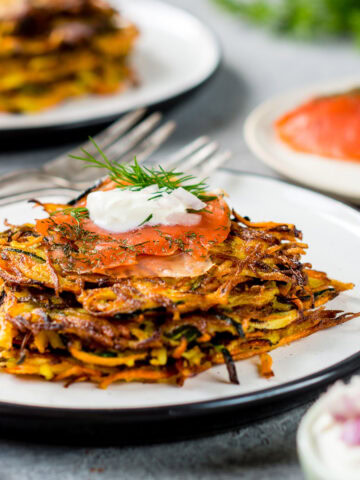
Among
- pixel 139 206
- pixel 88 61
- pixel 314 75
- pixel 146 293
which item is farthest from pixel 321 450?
pixel 314 75

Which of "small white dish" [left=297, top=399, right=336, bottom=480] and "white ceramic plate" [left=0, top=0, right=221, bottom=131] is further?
"white ceramic plate" [left=0, top=0, right=221, bottom=131]

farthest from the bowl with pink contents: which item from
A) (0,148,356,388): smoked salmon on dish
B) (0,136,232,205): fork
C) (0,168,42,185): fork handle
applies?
(0,168,42,185): fork handle

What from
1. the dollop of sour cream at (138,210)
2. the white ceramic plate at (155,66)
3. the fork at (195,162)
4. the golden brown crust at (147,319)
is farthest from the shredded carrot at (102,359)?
the white ceramic plate at (155,66)

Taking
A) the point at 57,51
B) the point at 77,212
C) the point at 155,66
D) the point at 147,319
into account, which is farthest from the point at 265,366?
the point at 155,66

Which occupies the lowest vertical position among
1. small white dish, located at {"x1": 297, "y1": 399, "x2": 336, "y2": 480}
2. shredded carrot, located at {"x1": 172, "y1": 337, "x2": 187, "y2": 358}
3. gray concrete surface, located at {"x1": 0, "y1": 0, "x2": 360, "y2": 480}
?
gray concrete surface, located at {"x1": 0, "y1": 0, "x2": 360, "y2": 480}

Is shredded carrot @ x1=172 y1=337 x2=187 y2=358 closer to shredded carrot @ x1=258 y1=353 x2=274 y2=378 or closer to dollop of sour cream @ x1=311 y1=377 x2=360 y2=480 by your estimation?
shredded carrot @ x1=258 y1=353 x2=274 y2=378

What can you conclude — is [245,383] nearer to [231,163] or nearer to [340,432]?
[340,432]

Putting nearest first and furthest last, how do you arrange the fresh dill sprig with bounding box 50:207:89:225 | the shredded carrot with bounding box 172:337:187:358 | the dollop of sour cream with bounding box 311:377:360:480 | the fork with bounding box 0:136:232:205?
the dollop of sour cream with bounding box 311:377:360:480
the shredded carrot with bounding box 172:337:187:358
the fresh dill sprig with bounding box 50:207:89:225
the fork with bounding box 0:136:232:205
